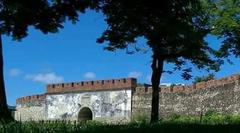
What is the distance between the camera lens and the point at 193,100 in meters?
37.1

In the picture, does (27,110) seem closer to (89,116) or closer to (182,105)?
(89,116)

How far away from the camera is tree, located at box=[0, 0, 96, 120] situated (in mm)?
16594

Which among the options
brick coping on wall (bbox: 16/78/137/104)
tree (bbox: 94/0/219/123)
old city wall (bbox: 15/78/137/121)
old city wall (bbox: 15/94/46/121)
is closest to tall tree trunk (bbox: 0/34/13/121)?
tree (bbox: 94/0/219/123)

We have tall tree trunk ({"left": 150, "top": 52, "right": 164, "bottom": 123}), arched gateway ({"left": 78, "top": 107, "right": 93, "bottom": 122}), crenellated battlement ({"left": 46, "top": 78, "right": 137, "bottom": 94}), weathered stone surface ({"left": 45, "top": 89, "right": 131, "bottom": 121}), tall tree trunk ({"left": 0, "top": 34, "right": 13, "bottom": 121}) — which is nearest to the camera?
tall tree trunk ({"left": 0, "top": 34, "right": 13, "bottom": 121})

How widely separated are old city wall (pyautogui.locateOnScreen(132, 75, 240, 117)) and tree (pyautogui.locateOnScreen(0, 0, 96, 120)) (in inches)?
618

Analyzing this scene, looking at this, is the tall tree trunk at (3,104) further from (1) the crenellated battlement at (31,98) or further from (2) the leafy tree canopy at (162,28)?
(1) the crenellated battlement at (31,98)

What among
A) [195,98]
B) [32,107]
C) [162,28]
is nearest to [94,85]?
[32,107]

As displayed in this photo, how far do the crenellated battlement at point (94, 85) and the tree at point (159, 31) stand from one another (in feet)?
67.2

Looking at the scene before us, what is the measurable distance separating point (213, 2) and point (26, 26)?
16.9 meters

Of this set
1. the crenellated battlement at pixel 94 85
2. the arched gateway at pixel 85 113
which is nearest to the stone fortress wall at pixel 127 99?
the crenellated battlement at pixel 94 85

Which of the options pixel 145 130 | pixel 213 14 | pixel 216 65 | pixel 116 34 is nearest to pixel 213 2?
pixel 213 14

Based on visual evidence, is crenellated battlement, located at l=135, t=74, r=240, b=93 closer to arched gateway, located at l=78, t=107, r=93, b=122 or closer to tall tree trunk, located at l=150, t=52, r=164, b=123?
arched gateway, located at l=78, t=107, r=93, b=122

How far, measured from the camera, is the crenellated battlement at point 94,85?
4403cm

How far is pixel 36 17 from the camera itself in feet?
56.9
